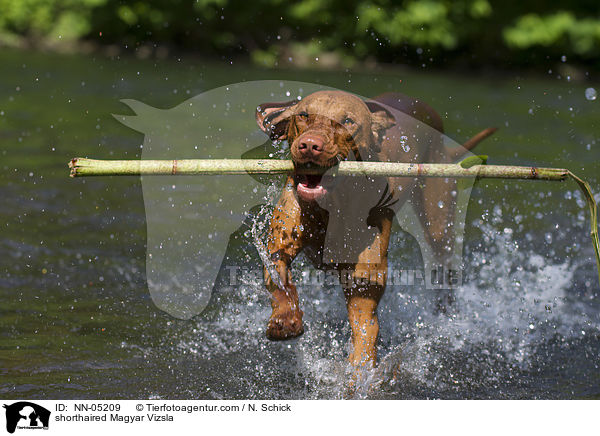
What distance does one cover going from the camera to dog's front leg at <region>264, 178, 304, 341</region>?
3.75 meters

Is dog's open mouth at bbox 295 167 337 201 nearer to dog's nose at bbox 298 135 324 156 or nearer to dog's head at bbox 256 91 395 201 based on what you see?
dog's head at bbox 256 91 395 201

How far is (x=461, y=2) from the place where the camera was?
23.7 meters

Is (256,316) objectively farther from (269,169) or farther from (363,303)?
(269,169)

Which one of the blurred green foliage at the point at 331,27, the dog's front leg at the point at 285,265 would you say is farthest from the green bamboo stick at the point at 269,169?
the blurred green foliage at the point at 331,27

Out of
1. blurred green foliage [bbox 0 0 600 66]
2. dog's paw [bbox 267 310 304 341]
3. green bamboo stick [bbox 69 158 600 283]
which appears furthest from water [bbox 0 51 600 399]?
blurred green foliage [bbox 0 0 600 66]

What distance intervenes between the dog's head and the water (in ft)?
3.67

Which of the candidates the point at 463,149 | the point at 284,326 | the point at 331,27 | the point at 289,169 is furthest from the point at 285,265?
the point at 331,27

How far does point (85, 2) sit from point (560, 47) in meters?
14.8

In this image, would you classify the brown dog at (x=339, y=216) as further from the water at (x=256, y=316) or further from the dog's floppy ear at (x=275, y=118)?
the water at (x=256, y=316)

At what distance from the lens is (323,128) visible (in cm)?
362

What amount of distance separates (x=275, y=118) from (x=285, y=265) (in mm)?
768

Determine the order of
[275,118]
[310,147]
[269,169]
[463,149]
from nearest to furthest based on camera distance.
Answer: [310,147] < [269,169] < [275,118] < [463,149]

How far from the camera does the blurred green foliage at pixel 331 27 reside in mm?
22875

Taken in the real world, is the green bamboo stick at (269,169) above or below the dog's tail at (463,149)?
below
